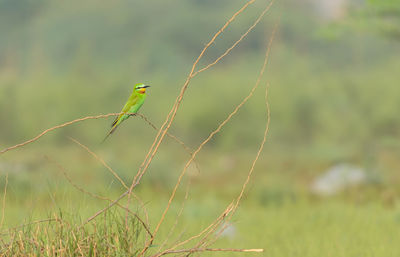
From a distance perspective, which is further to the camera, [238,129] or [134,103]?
[238,129]

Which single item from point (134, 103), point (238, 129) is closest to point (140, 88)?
point (134, 103)

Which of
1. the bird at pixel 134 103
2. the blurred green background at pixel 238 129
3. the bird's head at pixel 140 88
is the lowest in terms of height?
the bird at pixel 134 103

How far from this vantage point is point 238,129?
21453 millimetres

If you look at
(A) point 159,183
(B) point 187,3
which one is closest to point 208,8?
(B) point 187,3

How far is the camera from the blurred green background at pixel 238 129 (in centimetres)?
788

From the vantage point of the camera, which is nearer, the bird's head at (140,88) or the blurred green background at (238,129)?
the bird's head at (140,88)

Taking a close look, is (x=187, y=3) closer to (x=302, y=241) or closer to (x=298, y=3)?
(x=298, y=3)

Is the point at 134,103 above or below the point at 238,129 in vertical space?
below

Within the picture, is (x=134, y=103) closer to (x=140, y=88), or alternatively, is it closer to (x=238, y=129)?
(x=140, y=88)

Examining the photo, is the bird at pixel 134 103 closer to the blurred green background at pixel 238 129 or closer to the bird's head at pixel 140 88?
the bird's head at pixel 140 88

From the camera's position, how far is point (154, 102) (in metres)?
24.4

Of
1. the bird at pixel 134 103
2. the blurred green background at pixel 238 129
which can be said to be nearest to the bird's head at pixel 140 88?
the bird at pixel 134 103

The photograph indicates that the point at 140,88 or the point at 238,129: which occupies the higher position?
the point at 238,129

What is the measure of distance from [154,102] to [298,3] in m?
36.4
